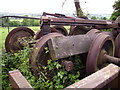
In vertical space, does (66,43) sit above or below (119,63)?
above

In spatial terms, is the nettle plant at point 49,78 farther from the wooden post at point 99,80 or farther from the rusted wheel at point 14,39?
the rusted wheel at point 14,39

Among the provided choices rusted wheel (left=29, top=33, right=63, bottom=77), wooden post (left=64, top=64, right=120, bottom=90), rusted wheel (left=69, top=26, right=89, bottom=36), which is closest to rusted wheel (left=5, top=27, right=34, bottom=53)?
rusted wheel (left=69, top=26, right=89, bottom=36)

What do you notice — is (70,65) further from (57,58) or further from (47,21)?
(47,21)

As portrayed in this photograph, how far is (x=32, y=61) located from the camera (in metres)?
2.39

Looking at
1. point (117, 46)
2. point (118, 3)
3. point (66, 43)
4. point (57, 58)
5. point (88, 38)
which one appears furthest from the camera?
point (118, 3)

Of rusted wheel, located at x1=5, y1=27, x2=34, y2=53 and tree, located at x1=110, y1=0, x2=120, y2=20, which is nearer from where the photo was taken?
rusted wheel, located at x1=5, y1=27, x2=34, y2=53

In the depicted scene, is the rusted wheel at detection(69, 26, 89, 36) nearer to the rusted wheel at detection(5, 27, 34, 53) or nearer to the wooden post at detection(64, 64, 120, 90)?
the rusted wheel at detection(5, 27, 34, 53)

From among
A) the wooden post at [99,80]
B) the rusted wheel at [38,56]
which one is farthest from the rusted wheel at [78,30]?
the wooden post at [99,80]

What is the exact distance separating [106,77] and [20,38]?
3774 mm

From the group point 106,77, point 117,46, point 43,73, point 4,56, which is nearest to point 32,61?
point 43,73

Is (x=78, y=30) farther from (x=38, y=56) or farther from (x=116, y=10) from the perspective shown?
(x=116, y=10)

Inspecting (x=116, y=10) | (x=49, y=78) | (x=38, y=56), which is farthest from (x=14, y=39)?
(x=116, y=10)

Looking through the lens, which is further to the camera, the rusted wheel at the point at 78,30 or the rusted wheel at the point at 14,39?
the rusted wheel at the point at 78,30

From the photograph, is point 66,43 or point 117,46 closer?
point 66,43
